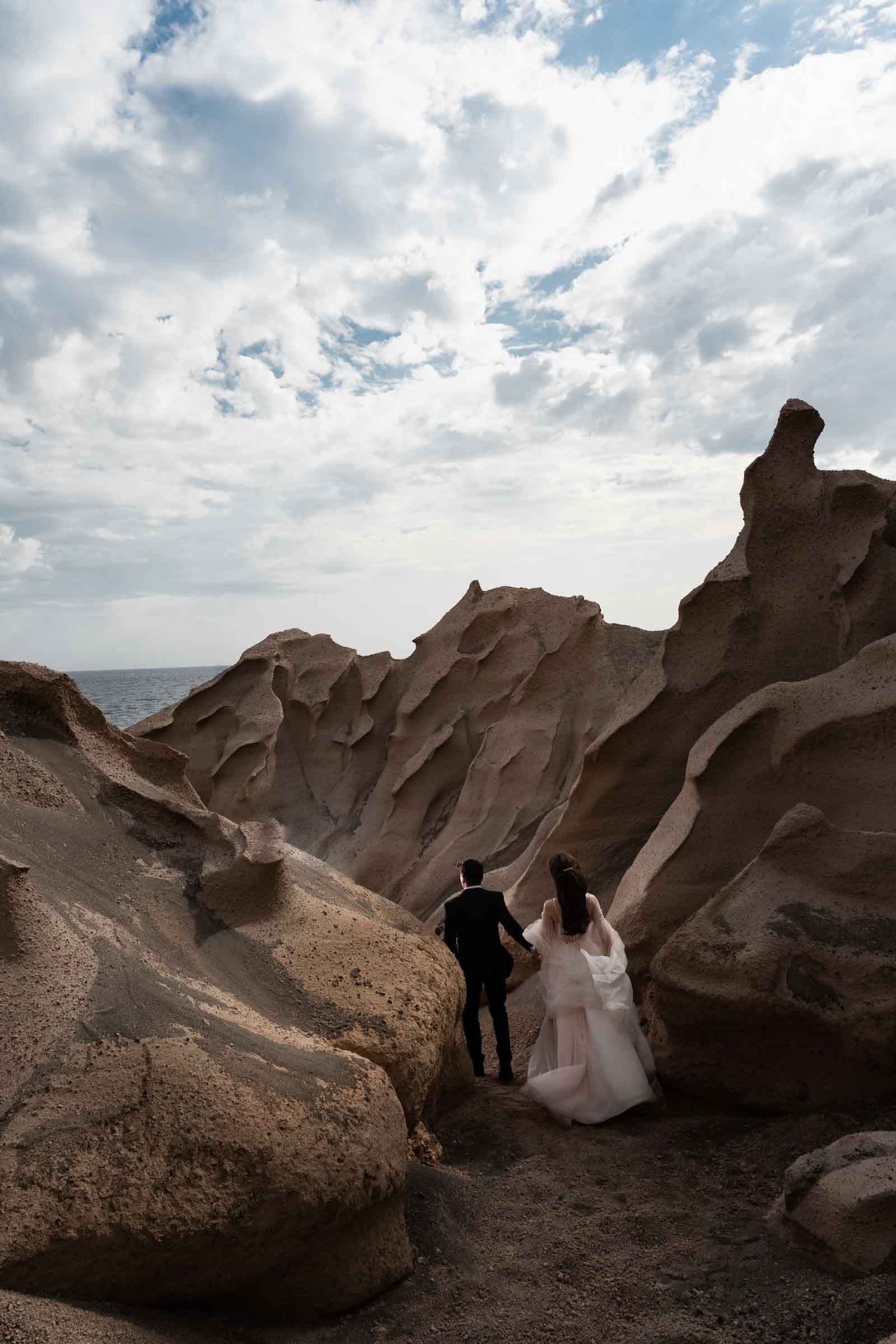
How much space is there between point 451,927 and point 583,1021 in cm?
79

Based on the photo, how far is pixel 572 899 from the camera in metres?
4.52

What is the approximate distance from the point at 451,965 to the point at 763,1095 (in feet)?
4.38

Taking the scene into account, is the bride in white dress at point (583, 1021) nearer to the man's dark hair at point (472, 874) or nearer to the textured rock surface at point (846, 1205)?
the man's dark hair at point (472, 874)

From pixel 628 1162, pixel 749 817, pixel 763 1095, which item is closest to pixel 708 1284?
pixel 628 1162

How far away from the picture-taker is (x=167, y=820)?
388 centimetres

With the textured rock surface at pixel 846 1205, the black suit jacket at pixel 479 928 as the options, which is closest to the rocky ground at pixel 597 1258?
the textured rock surface at pixel 846 1205

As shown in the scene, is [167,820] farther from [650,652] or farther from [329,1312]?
[650,652]

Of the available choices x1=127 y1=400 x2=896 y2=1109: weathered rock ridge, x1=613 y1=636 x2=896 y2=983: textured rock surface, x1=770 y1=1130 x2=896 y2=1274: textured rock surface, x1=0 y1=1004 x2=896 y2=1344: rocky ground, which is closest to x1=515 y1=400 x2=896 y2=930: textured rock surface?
x1=127 y1=400 x2=896 y2=1109: weathered rock ridge

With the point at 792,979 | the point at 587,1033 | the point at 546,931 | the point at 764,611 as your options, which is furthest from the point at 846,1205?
the point at 764,611

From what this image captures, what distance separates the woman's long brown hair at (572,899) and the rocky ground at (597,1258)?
827 mm

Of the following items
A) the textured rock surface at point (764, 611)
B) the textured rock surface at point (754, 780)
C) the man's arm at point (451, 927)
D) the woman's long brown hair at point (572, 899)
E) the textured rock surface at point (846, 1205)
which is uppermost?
the textured rock surface at point (764, 611)

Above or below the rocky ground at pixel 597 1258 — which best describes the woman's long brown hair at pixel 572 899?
above

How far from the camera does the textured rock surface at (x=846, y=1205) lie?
8.71ft

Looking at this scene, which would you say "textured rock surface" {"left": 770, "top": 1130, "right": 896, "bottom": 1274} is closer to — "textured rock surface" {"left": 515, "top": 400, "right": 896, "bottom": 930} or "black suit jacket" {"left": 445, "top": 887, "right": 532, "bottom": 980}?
"black suit jacket" {"left": 445, "top": 887, "right": 532, "bottom": 980}
